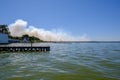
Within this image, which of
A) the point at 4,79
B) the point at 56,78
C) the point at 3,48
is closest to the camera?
the point at 4,79

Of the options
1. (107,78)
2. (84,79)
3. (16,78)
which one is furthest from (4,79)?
(107,78)

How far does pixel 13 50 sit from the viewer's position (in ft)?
159

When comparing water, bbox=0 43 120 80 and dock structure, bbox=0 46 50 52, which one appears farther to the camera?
dock structure, bbox=0 46 50 52

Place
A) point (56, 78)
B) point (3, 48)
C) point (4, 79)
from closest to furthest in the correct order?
1. point (4, 79)
2. point (56, 78)
3. point (3, 48)

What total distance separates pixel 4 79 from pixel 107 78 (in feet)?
33.5

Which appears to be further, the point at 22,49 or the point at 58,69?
the point at 22,49

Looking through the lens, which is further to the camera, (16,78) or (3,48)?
(3,48)

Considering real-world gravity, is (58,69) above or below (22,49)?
below

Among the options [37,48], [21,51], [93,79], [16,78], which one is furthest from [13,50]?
[93,79]

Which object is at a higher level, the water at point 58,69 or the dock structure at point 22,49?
the dock structure at point 22,49

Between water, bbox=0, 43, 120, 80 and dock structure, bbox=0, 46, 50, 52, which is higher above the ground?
dock structure, bbox=0, 46, 50, 52

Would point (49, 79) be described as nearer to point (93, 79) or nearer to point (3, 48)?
point (93, 79)

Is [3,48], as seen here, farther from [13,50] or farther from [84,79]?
[84,79]

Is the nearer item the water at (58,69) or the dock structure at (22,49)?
the water at (58,69)
